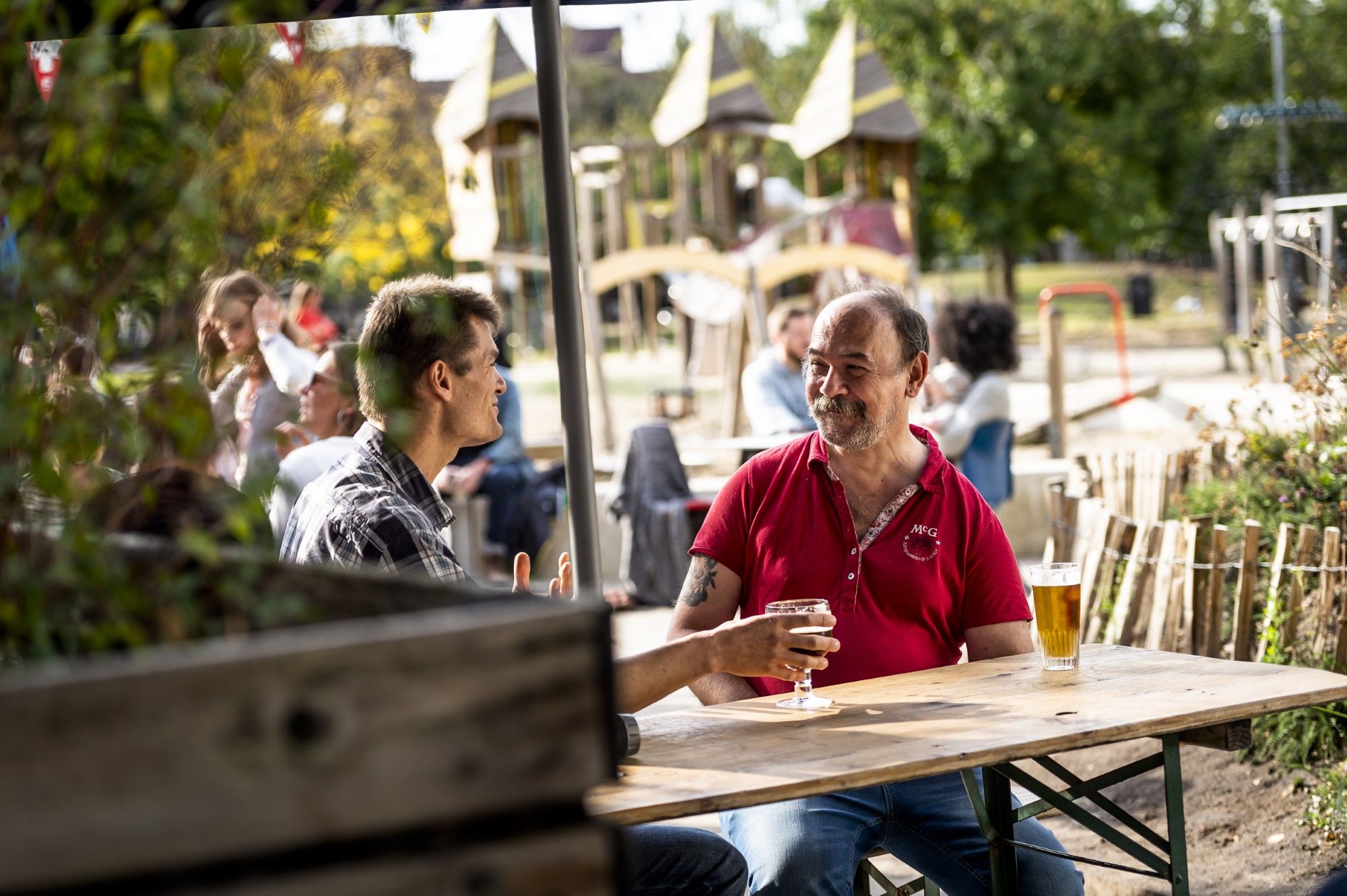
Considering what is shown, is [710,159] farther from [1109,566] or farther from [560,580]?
[560,580]

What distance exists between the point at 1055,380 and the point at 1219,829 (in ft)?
20.5

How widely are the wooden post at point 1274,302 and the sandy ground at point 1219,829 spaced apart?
1434 millimetres

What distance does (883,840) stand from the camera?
10.4 ft

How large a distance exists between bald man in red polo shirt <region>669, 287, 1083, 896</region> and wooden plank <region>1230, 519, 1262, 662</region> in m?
1.81

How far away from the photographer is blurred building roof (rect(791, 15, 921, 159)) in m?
15.0

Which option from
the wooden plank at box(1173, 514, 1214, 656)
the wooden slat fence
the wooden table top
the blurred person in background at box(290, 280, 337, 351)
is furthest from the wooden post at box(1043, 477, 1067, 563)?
the blurred person in background at box(290, 280, 337, 351)

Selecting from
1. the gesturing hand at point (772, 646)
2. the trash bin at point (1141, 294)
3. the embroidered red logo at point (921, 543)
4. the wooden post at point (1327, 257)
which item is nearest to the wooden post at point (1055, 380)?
the wooden post at point (1327, 257)

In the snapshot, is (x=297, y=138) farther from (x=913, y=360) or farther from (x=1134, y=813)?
(x=1134, y=813)

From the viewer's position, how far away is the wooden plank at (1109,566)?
18.6ft

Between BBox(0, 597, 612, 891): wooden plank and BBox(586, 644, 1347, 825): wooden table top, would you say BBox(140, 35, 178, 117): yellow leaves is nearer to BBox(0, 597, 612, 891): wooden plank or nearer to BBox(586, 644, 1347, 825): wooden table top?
BBox(0, 597, 612, 891): wooden plank

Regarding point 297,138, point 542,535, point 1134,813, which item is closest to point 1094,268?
point 542,535

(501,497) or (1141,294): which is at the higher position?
(1141,294)

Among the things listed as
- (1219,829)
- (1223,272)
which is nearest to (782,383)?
(1219,829)

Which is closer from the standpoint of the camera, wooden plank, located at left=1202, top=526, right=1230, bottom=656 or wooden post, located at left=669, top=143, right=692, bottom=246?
wooden plank, located at left=1202, top=526, right=1230, bottom=656
